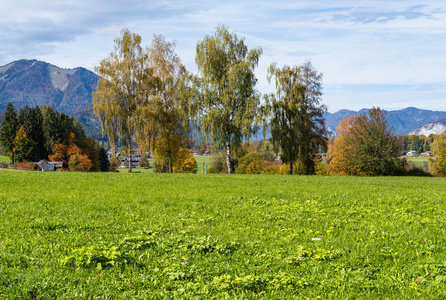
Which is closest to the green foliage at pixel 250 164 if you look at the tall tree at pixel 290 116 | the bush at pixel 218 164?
the bush at pixel 218 164

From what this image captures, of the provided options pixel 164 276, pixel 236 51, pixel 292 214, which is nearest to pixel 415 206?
pixel 292 214

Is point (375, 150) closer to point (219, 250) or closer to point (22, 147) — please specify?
point (219, 250)

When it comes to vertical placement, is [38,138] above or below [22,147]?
above

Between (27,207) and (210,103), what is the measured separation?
27037mm

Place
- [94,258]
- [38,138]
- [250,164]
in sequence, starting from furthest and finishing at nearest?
1. [38,138]
2. [250,164]
3. [94,258]

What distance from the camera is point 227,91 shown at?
1435 inches

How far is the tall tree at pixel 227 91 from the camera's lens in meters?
35.4

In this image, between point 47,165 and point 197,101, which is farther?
point 47,165

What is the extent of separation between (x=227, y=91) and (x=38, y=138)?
7310 cm

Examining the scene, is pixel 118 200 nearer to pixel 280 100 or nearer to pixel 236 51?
pixel 236 51

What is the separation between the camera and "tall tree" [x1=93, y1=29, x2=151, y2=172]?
38406 millimetres

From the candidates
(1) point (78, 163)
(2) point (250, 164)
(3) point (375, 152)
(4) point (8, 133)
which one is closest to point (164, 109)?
(3) point (375, 152)

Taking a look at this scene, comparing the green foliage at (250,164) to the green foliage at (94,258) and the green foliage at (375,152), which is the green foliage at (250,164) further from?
the green foliage at (94,258)

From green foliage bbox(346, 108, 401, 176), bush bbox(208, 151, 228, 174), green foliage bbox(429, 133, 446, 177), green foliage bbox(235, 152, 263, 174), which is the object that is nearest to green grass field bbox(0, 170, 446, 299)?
green foliage bbox(346, 108, 401, 176)
